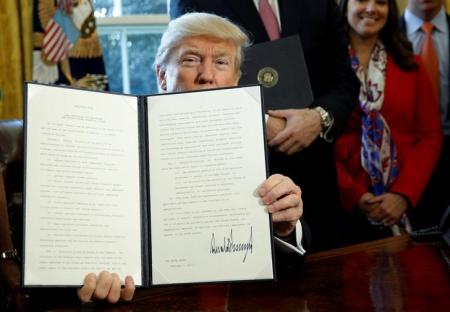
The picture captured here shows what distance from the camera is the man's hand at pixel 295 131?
7.87 ft

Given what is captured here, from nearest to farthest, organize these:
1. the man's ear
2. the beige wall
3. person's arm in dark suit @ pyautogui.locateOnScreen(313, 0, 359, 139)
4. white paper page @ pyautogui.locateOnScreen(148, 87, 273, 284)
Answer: white paper page @ pyautogui.locateOnScreen(148, 87, 273, 284) → the man's ear → person's arm in dark suit @ pyautogui.locateOnScreen(313, 0, 359, 139) → the beige wall

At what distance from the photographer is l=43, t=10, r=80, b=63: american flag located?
131 inches

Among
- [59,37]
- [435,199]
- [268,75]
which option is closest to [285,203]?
[268,75]

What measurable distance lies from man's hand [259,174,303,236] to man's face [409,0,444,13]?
2213 mm

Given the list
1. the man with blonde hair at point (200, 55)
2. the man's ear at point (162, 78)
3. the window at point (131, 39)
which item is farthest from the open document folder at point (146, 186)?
the window at point (131, 39)

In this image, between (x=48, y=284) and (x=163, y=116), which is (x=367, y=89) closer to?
(x=163, y=116)

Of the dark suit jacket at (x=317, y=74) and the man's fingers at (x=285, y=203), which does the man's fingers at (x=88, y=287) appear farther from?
the dark suit jacket at (x=317, y=74)

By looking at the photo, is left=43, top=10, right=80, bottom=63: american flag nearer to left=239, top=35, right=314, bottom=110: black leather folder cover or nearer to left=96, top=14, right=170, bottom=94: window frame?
left=96, top=14, right=170, bottom=94: window frame

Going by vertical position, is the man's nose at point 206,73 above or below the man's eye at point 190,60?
below

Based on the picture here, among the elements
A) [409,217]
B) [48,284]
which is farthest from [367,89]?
[48,284]

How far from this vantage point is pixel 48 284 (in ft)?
4.52

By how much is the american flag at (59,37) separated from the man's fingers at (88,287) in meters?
2.10

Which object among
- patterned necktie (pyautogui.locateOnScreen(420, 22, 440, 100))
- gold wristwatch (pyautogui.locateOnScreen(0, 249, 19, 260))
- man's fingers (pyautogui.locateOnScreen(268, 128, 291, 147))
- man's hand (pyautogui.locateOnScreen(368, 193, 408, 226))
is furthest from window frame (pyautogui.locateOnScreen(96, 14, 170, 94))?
gold wristwatch (pyautogui.locateOnScreen(0, 249, 19, 260))
